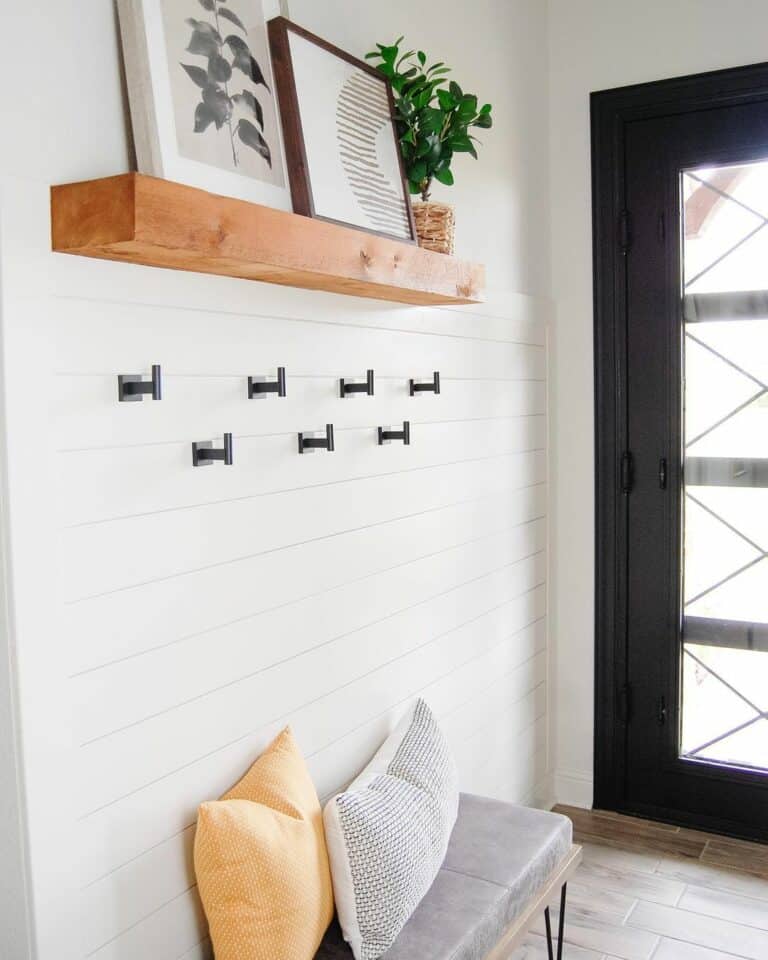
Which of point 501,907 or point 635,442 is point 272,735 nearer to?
point 501,907

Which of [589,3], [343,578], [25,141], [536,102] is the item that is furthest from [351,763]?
[589,3]

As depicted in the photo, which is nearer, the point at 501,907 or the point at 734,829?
the point at 501,907

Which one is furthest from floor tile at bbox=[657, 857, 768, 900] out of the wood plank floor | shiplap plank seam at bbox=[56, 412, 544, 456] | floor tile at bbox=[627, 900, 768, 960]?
shiplap plank seam at bbox=[56, 412, 544, 456]

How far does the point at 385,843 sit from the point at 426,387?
1.01m

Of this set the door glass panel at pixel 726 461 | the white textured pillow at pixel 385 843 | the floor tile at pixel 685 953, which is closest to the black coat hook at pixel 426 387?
the white textured pillow at pixel 385 843

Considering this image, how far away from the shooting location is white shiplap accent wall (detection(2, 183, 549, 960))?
133 cm

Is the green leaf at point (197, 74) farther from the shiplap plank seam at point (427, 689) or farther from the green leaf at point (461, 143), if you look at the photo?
the shiplap plank seam at point (427, 689)

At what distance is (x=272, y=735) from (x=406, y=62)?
1535 millimetres

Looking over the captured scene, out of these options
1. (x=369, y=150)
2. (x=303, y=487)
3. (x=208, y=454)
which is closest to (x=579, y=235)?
(x=369, y=150)

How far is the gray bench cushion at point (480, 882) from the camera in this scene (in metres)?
1.69

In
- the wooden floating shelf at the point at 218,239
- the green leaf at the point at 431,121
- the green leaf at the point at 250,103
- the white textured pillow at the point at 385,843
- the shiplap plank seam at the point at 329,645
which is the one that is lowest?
the white textured pillow at the point at 385,843

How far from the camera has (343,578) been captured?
A: 2016mm

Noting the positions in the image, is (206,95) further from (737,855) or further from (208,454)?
(737,855)

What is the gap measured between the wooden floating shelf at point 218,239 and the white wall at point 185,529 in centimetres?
5
